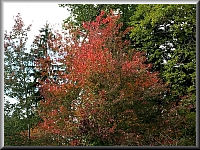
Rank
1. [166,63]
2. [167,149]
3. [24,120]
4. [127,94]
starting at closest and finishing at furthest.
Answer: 1. [167,149]
2. [127,94]
3. [24,120]
4. [166,63]

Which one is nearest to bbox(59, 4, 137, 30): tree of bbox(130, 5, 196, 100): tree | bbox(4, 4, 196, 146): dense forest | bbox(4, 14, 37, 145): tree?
bbox(4, 4, 196, 146): dense forest

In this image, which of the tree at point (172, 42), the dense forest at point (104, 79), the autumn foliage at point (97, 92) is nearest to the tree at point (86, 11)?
the dense forest at point (104, 79)

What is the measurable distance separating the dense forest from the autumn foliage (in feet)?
0.05

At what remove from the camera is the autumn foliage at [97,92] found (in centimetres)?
650

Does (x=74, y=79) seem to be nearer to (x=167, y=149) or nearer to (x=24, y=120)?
(x=24, y=120)

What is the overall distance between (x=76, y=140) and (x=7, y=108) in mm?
1160

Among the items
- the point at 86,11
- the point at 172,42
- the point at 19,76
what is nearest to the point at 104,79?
the point at 19,76

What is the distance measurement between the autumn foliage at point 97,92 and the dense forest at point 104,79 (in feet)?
0.05

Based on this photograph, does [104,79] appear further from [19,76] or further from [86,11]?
[86,11]

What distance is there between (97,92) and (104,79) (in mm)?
237

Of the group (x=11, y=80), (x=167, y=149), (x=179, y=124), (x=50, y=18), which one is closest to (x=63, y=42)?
(x=50, y=18)

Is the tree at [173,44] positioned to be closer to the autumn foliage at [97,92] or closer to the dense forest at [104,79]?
the dense forest at [104,79]

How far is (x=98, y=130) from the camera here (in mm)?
6551

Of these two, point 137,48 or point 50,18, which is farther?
point 137,48
